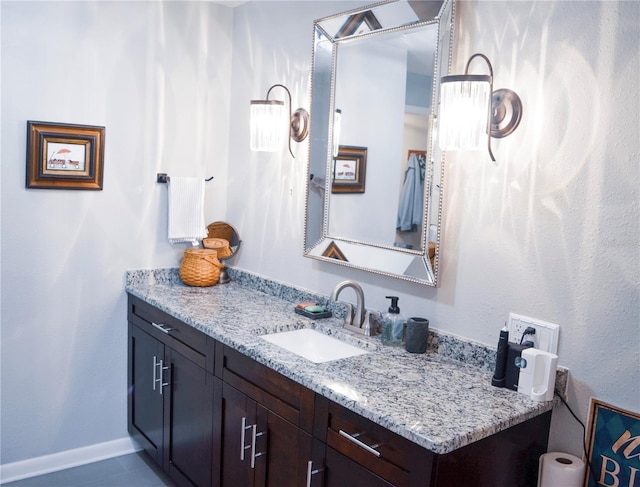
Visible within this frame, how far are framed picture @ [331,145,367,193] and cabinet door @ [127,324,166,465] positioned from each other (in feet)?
3.60

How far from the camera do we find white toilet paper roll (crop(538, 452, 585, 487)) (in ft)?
5.55

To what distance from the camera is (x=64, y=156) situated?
2.86 m

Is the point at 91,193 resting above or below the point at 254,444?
above

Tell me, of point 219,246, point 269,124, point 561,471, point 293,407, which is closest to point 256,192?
point 219,246

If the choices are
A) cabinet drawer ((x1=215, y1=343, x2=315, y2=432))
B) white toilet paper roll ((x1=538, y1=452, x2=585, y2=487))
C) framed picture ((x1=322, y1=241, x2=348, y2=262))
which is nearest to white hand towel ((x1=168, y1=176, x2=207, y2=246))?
framed picture ((x1=322, y1=241, x2=348, y2=262))

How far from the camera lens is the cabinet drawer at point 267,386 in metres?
1.91

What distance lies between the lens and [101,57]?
2930mm

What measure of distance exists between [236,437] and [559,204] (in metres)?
1.40

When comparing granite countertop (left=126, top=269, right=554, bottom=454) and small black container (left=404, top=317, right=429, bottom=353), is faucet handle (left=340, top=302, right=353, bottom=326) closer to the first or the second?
granite countertop (left=126, top=269, right=554, bottom=454)

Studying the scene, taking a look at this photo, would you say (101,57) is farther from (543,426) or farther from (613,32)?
(543,426)

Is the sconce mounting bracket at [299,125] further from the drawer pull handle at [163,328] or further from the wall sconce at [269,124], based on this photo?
the drawer pull handle at [163,328]

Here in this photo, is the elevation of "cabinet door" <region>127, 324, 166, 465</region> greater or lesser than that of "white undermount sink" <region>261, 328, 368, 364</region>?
lesser

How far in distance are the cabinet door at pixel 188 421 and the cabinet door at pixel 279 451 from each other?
1.25ft

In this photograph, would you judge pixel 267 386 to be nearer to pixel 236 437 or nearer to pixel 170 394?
pixel 236 437
